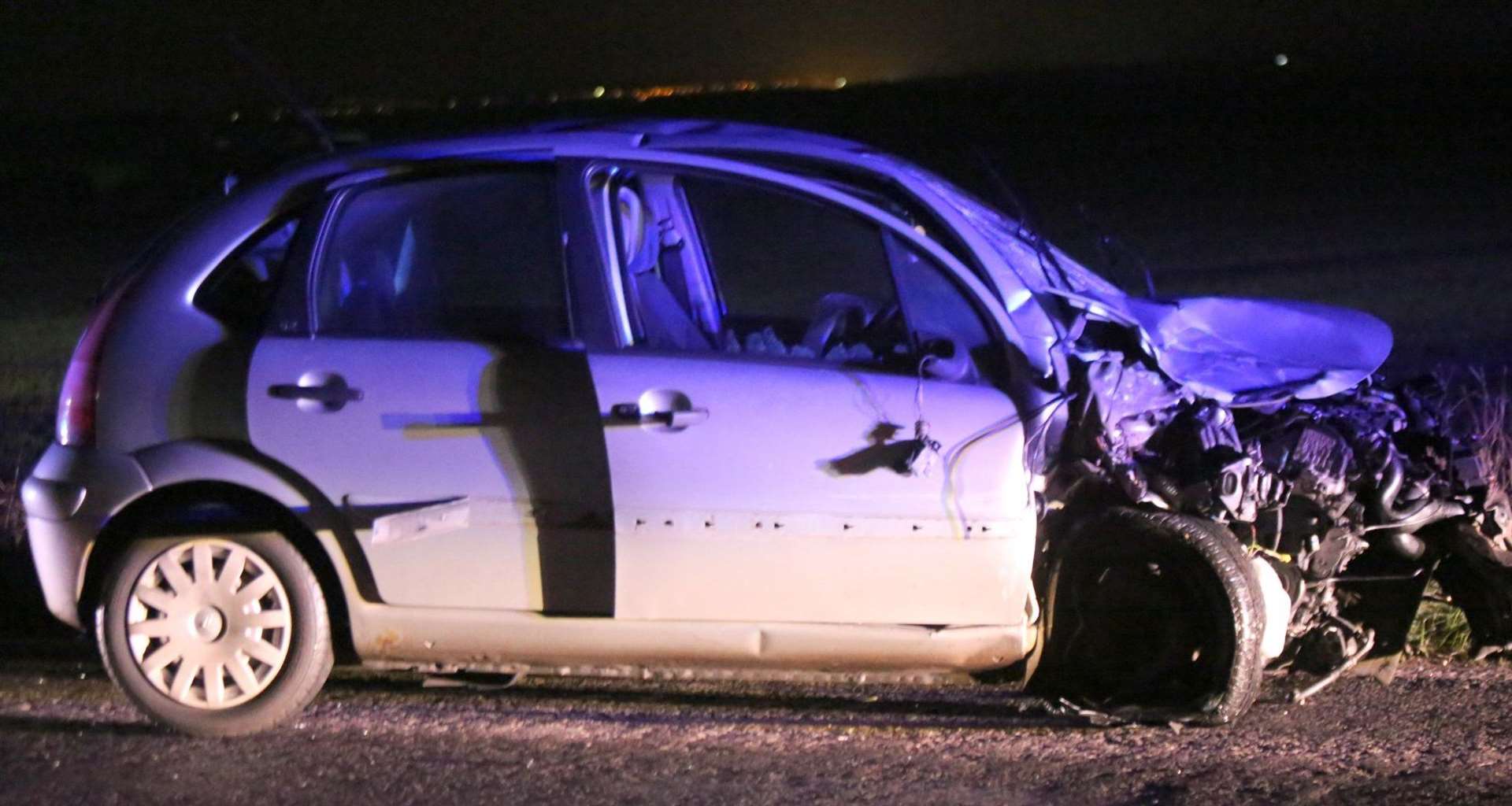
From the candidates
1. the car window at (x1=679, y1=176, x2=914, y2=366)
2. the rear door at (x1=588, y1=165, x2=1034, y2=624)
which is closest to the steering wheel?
the car window at (x1=679, y1=176, x2=914, y2=366)

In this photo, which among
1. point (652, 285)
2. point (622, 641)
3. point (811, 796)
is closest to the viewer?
point (811, 796)

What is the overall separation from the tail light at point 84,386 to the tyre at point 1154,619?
2.71 metres

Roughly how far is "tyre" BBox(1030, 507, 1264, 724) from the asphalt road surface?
109 mm

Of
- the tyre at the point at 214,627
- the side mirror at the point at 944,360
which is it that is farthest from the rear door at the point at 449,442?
the side mirror at the point at 944,360

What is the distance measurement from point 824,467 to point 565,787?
1.07 m

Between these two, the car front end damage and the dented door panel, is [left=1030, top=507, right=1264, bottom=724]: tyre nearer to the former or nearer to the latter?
the car front end damage

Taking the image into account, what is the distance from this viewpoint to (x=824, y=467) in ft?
13.9

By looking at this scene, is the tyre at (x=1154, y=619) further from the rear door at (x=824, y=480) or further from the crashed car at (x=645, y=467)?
the rear door at (x=824, y=480)

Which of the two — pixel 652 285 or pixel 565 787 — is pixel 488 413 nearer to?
pixel 652 285

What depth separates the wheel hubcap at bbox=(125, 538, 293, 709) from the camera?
4.41 metres

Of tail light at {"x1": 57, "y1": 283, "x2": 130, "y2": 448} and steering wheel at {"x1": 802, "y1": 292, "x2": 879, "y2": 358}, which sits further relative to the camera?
steering wheel at {"x1": 802, "y1": 292, "x2": 879, "y2": 358}

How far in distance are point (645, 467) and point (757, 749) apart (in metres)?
0.85

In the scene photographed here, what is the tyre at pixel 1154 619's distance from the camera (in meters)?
4.34

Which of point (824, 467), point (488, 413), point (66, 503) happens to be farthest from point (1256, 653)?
point (66, 503)
